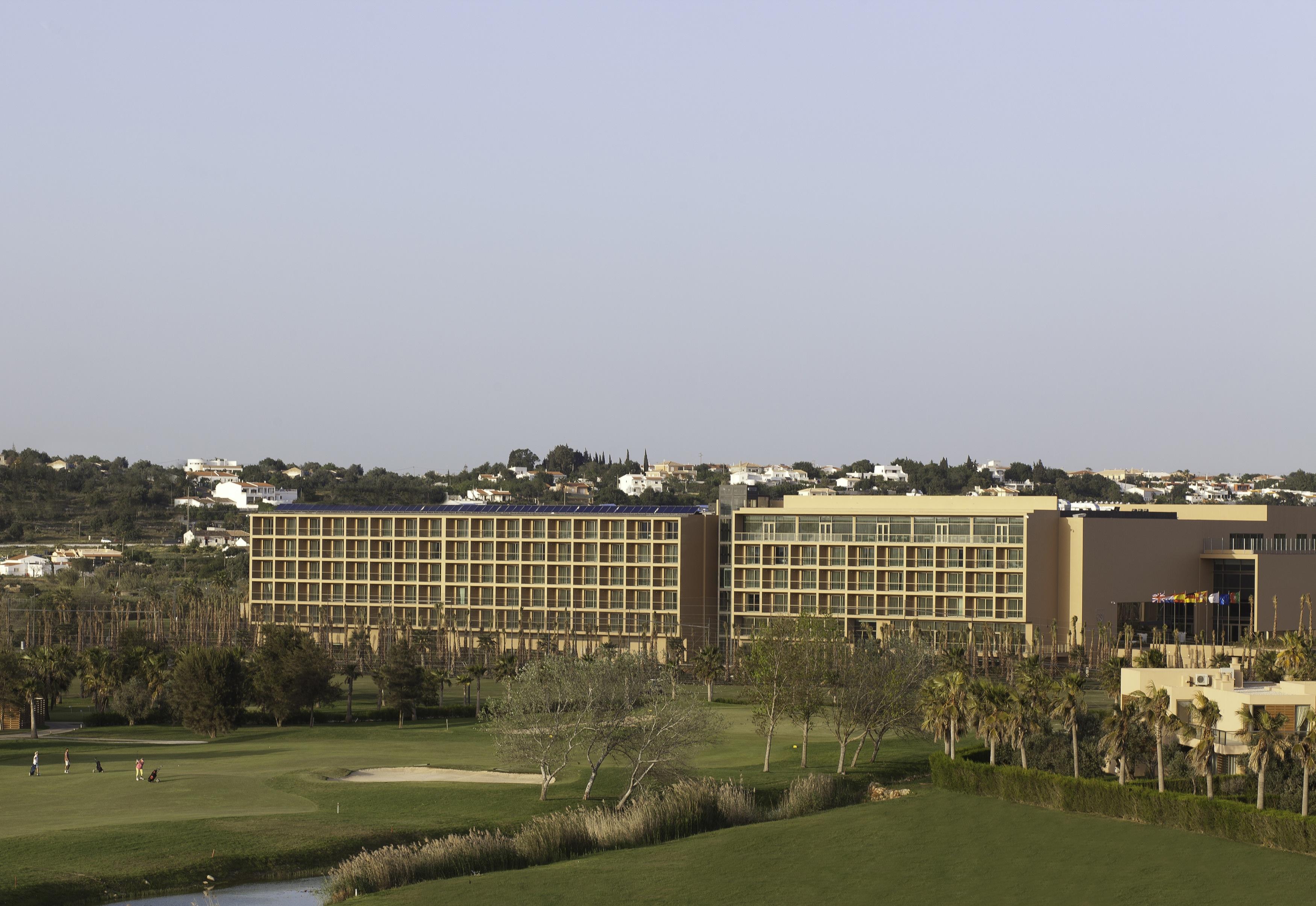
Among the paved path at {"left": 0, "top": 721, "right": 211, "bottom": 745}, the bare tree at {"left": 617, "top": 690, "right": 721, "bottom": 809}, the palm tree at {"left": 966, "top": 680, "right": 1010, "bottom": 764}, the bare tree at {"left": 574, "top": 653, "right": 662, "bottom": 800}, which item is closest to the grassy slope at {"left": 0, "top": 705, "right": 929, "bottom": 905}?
the paved path at {"left": 0, "top": 721, "right": 211, "bottom": 745}

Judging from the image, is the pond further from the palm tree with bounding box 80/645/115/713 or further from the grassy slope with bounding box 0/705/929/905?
the palm tree with bounding box 80/645/115/713

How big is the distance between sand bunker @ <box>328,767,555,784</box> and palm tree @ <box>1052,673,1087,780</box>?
24.9m

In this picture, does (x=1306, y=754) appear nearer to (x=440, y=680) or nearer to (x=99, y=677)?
(x=440, y=680)

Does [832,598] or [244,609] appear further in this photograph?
[244,609]

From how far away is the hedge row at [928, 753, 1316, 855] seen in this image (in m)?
55.0

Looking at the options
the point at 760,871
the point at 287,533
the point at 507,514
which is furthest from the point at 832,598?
the point at 760,871

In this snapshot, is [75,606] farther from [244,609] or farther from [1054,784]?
[1054,784]

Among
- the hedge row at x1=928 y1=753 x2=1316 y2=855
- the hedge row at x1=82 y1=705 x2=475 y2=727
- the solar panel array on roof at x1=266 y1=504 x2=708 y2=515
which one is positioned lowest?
the hedge row at x1=82 y1=705 x2=475 y2=727

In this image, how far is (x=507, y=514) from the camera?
6422 inches

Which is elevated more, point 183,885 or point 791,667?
point 791,667

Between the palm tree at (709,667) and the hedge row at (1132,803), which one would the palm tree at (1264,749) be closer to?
the hedge row at (1132,803)

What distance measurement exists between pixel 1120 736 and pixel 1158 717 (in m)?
2.05

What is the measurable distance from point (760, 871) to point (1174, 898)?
49.7 feet

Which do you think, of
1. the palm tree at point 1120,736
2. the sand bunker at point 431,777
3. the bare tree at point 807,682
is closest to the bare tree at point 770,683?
the bare tree at point 807,682
